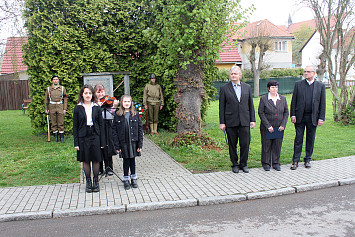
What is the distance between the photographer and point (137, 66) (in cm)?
1238

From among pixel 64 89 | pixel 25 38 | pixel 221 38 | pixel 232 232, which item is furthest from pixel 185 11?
pixel 25 38

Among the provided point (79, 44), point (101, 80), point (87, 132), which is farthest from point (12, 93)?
point (87, 132)

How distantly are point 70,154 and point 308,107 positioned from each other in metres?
5.95

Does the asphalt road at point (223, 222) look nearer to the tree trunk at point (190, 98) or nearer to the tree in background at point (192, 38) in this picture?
the tree trunk at point (190, 98)

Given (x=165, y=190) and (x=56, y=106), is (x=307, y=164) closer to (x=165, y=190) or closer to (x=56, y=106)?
(x=165, y=190)

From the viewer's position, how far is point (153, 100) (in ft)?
38.3

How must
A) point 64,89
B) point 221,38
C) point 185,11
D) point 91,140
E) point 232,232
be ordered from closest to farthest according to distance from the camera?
point 232,232
point 91,140
point 185,11
point 221,38
point 64,89

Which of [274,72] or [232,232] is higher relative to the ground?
[274,72]

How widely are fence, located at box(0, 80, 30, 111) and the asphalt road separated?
73.9 ft

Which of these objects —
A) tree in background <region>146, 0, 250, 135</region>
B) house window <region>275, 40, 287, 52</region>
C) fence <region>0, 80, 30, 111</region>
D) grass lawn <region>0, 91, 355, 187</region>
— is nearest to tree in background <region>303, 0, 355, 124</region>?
grass lawn <region>0, 91, 355, 187</region>

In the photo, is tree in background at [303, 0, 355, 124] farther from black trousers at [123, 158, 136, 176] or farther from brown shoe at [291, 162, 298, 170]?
black trousers at [123, 158, 136, 176]

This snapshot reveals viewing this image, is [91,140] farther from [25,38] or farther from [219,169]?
[25,38]

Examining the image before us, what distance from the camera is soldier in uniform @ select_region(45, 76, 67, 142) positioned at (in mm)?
10516

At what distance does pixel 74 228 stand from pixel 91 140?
1.67 m
